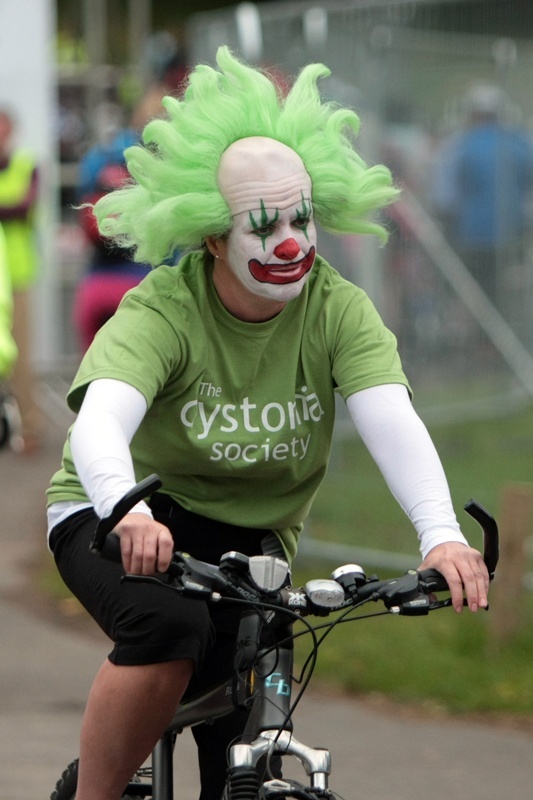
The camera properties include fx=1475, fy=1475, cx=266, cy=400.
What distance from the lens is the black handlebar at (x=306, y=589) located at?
2521 mm

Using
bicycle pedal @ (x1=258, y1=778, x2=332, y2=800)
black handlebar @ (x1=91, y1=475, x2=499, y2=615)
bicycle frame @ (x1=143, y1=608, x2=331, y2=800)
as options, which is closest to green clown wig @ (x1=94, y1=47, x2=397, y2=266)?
black handlebar @ (x1=91, y1=475, x2=499, y2=615)

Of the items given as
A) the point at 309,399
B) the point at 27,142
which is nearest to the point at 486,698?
the point at 309,399

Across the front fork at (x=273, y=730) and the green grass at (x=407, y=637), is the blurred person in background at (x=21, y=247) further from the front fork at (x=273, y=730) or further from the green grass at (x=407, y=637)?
the front fork at (x=273, y=730)

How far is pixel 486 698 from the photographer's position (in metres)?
5.46

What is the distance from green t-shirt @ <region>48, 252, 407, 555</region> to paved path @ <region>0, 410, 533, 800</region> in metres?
1.78

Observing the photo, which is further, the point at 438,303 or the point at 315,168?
the point at 438,303

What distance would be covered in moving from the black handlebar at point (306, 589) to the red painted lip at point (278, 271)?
635 mm

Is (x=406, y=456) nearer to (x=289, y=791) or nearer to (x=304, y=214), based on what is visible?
(x=304, y=214)

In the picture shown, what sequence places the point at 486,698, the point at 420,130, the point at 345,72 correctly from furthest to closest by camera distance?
the point at 420,130 → the point at 345,72 → the point at 486,698

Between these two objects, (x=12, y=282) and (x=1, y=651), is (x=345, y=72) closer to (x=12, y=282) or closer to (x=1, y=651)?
(x=1, y=651)

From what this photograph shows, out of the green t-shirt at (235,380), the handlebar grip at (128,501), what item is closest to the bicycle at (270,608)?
the handlebar grip at (128,501)

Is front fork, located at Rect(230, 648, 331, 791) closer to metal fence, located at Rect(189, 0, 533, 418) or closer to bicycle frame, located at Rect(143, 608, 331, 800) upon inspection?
bicycle frame, located at Rect(143, 608, 331, 800)

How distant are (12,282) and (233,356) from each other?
730 centimetres

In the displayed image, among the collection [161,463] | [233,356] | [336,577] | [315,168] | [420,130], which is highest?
[420,130]
